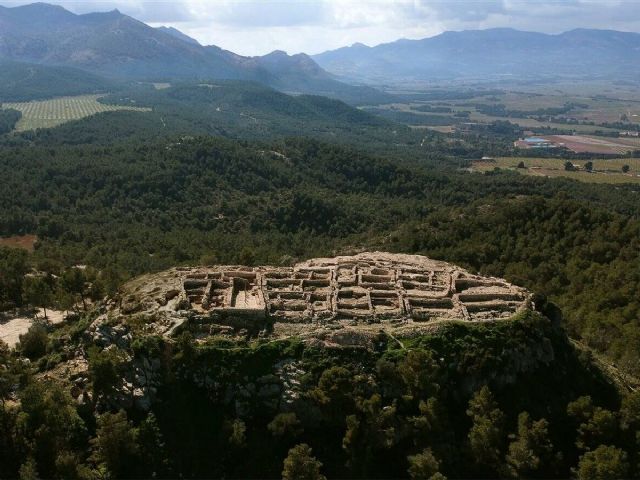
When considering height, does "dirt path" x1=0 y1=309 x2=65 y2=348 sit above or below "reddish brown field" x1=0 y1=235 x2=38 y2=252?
above

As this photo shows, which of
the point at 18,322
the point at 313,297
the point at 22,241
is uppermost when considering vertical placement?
the point at 313,297

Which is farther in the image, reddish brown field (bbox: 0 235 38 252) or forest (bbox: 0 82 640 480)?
reddish brown field (bbox: 0 235 38 252)

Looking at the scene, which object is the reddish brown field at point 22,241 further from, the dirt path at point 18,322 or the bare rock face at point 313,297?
the bare rock face at point 313,297

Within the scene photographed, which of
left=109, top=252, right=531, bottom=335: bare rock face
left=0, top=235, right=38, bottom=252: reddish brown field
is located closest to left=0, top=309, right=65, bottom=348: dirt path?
left=109, top=252, right=531, bottom=335: bare rock face

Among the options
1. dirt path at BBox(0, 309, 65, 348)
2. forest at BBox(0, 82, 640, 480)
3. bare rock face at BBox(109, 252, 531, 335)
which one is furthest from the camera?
dirt path at BBox(0, 309, 65, 348)

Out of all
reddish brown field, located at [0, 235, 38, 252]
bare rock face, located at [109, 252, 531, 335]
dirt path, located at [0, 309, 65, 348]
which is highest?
bare rock face, located at [109, 252, 531, 335]

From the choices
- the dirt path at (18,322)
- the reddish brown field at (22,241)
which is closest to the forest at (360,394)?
the dirt path at (18,322)

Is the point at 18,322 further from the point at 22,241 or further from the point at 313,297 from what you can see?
the point at 22,241

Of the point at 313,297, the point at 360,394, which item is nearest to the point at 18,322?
the point at 313,297

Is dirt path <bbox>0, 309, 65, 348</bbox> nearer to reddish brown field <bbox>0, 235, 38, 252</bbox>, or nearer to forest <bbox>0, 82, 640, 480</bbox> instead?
forest <bbox>0, 82, 640, 480</bbox>

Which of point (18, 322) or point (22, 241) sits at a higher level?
point (18, 322)
